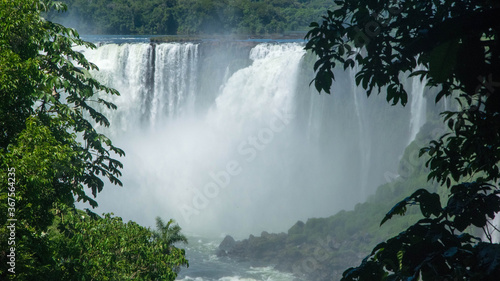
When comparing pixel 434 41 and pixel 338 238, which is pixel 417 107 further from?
pixel 434 41

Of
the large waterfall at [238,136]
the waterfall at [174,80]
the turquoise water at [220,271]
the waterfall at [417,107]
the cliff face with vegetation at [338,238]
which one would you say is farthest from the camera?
the waterfall at [174,80]

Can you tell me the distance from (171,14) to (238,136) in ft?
61.8

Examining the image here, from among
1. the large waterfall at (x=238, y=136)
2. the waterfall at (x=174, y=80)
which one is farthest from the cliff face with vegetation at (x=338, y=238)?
the waterfall at (x=174, y=80)

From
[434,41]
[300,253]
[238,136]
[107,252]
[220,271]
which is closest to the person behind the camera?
[434,41]

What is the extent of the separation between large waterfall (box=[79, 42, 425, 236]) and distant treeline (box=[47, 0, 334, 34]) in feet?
49.7

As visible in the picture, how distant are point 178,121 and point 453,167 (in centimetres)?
2745

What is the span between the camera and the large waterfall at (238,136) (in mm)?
26250

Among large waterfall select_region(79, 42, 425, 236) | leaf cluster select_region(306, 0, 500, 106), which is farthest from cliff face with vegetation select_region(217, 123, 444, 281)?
leaf cluster select_region(306, 0, 500, 106)

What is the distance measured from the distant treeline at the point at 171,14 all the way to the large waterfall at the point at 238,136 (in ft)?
49.7

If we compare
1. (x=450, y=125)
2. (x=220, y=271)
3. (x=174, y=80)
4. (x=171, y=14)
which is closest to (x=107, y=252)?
(x=450, y=125)

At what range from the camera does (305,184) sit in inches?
1116

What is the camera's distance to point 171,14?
44344mm

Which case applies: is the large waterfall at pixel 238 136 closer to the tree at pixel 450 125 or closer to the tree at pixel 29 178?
the tree at pixel 29 178

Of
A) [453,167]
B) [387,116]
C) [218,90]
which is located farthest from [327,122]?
[453,167]
